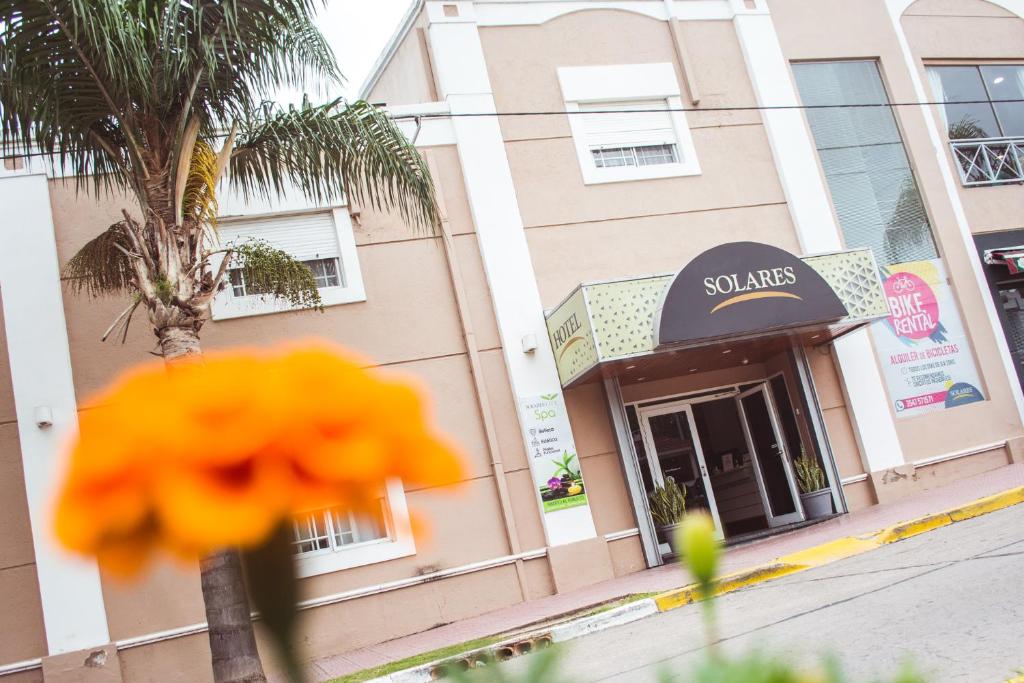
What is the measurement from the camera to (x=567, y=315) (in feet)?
40.7

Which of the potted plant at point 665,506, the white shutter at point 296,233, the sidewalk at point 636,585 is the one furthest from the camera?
the potted plant at point 665,506

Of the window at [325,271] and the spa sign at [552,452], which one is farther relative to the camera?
the window at [325,271]

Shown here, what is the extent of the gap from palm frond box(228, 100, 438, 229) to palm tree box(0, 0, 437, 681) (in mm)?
14

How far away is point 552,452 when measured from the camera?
1257 cm

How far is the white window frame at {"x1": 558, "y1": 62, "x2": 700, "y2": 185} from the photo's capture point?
1405cm

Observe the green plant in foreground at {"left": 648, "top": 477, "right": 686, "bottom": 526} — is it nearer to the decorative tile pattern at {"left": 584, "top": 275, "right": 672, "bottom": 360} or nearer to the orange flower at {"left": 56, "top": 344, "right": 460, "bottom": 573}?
the decorative tile pattern at {"left": 584, "top": 275, "right": 672, "bottom": 360}

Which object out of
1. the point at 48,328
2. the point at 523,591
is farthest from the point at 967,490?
the point at 48,328

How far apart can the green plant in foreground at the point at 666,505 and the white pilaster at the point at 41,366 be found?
22.8 feet

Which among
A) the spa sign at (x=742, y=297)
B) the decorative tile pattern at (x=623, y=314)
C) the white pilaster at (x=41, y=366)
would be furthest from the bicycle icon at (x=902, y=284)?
the white pilaster at (x=41, y=366)

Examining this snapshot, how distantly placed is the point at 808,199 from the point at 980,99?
449cm

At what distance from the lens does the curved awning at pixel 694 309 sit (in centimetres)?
1172

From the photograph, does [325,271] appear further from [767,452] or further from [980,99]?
[980,99]

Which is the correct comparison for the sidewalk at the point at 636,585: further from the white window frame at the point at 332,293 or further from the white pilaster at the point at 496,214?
the white window frame at the point at 332,293

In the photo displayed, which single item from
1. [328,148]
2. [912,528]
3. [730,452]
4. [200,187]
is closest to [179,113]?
[200,187]
